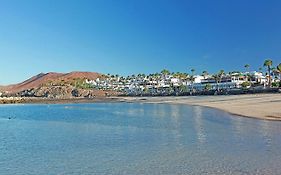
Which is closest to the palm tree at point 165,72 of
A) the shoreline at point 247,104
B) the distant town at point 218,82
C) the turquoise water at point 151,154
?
the distant town at point 218,82

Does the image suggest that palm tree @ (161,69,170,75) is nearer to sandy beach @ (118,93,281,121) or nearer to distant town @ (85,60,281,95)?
distant town @ (85,60,281,95)

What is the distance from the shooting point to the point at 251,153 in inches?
617

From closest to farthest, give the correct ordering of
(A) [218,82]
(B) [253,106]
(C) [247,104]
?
(B) [253,106], (C) [247,104], (A) [218,82]

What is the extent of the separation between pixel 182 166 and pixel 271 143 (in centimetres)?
727

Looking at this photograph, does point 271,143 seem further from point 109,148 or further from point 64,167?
point 64,167

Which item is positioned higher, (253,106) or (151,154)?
(253,106)

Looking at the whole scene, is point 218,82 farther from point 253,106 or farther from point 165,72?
point 253,106

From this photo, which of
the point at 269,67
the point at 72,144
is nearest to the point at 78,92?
the point at 269,67

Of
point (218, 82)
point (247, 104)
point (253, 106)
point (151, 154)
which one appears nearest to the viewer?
point (151, 154)

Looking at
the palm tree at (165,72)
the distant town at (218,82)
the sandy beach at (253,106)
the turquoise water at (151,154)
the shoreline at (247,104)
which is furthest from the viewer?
the palm tree at (165,72)

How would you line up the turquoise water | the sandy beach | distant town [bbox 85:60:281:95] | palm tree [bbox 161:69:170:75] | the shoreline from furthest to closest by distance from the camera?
palm tree [bbox 161:69:170:75] → distant town [bbox 85:60:281:95] → the shoreline → the sandy beach → the turquoise water

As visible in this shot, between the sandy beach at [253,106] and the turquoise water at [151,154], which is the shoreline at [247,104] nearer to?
the sandy beach at [253,106]

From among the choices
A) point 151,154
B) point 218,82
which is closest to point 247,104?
point 151,154

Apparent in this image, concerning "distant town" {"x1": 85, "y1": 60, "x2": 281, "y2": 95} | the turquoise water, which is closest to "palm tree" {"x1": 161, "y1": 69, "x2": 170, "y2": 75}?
"distant town" {"x1": 85, "y1": 60, "x2": 281, "y2": 95}
